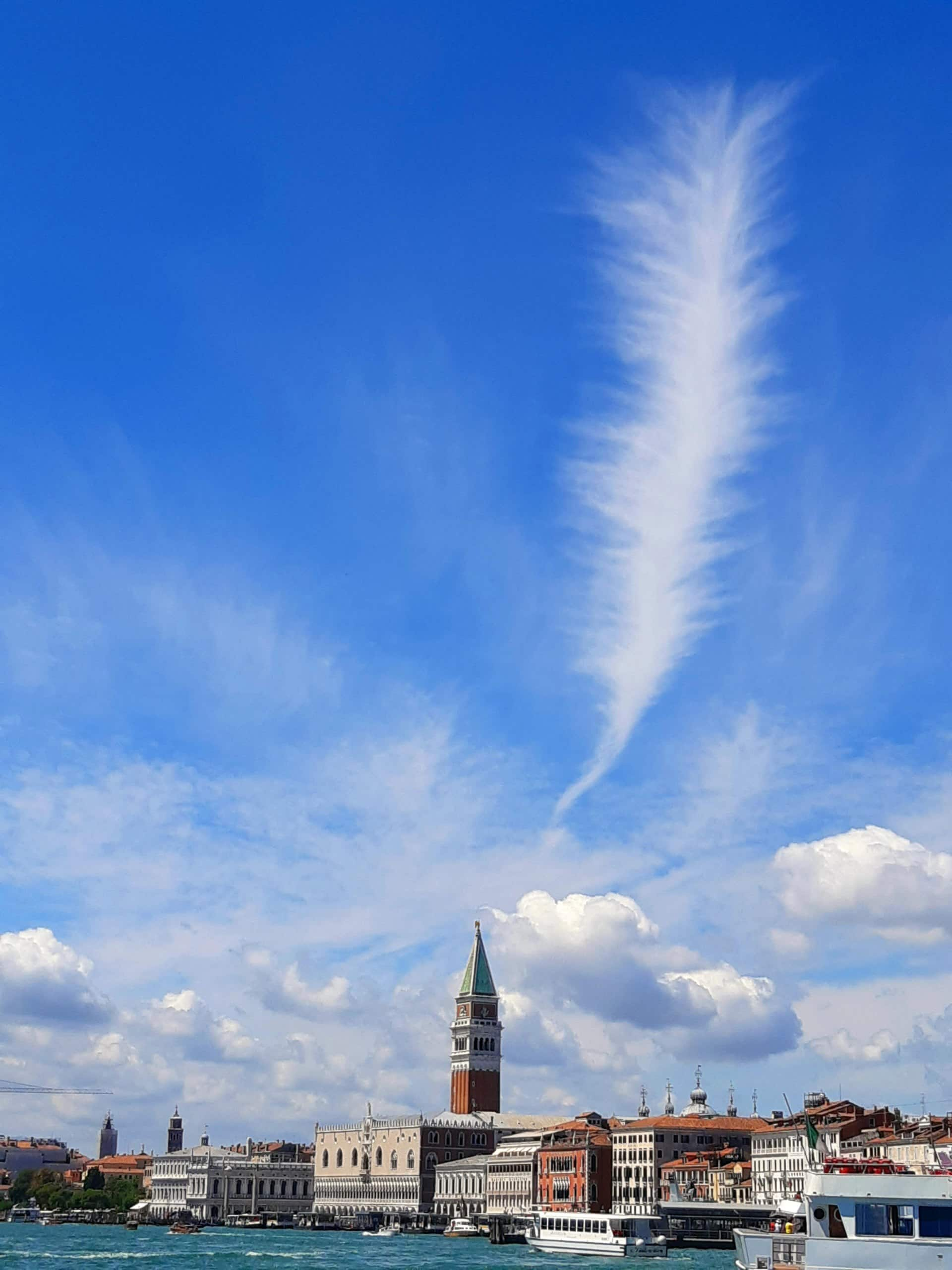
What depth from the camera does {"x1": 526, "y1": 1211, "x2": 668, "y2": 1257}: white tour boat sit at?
85.2 metres

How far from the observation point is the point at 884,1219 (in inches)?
1721

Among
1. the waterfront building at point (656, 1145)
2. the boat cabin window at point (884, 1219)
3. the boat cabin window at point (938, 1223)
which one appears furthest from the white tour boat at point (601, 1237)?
the boat cabin window at point (938, 1223)

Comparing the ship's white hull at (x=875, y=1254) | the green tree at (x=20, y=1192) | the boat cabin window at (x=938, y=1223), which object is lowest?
the ship's white hull at (x=875, y=1254)

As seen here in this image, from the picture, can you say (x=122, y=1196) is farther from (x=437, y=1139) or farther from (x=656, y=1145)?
(x=656, y=1145)

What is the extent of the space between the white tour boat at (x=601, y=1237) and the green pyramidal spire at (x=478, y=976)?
92.9 metres

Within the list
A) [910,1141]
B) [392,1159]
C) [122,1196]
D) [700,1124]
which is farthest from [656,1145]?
[122,1196]

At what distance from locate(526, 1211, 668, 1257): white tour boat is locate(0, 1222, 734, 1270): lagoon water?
34.6 inches

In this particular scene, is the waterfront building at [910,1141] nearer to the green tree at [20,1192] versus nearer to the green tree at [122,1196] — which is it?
the green tree at [122,1196]

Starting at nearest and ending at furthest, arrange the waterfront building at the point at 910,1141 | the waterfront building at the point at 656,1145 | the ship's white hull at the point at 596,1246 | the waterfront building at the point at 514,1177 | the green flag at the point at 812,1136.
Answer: the green flag at the point at 812,1136 → the ship's white hull at the point at 596,1246 → the waterfront building at the point at 910,1141 → the waterfront building at the point at 656,1145 → the waterfront building at the point at 514,1177

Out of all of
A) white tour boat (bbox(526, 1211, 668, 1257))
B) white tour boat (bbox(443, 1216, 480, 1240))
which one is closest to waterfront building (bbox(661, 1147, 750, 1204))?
white tour boat (bbox(443, 1216, 480, 1240))

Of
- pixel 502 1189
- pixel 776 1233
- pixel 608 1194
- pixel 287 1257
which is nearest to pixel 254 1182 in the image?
pixel 502 1189

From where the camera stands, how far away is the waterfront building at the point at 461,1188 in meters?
157

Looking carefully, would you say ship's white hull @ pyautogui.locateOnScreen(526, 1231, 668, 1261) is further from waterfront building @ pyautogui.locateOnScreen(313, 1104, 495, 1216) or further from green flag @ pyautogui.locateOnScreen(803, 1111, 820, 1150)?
Answer: waterfront building @ pyautogui.locateOnScreen(313, 1104, 495, 1216)

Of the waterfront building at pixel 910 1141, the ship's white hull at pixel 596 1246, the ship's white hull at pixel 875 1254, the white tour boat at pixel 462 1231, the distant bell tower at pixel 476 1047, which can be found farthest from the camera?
the distant bell tower at pixel 476 1047
